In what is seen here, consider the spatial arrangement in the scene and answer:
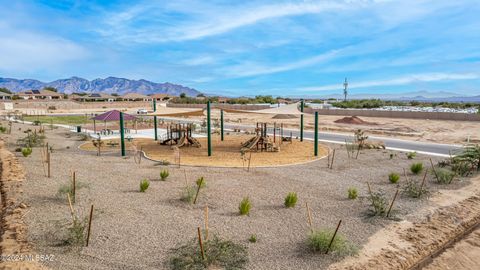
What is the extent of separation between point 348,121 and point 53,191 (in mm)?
28780

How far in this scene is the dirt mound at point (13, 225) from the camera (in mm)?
5176

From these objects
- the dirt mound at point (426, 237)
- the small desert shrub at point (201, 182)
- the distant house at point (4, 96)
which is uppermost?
the distant house at point (4, 96)

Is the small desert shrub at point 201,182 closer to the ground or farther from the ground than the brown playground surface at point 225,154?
farther from the ground

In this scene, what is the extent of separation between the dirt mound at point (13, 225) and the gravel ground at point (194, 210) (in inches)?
7.0

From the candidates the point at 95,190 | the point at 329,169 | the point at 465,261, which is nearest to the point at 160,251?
the point at 95,190

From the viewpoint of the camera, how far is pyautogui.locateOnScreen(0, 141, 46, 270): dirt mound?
5.18 metres

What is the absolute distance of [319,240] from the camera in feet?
18.8

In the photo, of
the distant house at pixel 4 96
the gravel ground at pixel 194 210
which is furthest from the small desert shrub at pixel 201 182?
the distant house at pixel 4 96

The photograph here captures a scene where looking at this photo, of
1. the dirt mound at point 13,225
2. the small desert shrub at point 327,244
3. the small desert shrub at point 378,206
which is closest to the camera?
the dirt mound at point 13,225

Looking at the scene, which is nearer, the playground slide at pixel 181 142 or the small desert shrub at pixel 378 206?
the small desert shrub at pixel 378 206

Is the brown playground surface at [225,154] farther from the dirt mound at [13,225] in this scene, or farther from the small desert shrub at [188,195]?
the dirt mound at [13,225]

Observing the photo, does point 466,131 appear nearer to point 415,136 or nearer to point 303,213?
point 415,136

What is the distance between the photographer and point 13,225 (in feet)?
21.6

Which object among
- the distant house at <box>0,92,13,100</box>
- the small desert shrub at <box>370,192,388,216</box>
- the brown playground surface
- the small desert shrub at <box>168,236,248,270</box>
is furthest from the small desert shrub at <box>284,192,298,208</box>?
the distant house at <box>0,92,13,100</box>
